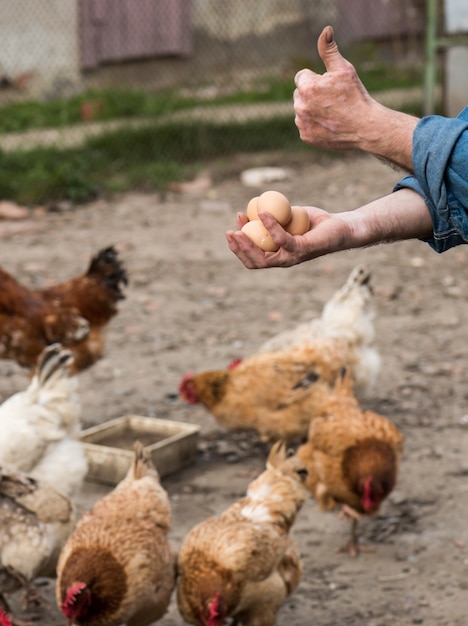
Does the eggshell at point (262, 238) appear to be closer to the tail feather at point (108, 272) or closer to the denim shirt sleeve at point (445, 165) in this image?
the denim shirt sleeve at point (445, 165)

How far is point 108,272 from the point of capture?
610 cm

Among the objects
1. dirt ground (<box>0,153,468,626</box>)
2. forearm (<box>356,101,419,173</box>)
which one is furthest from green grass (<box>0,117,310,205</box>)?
forearm (<box>356,101,419,173</box>)

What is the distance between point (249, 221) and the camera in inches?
110

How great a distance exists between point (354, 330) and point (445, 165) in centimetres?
304

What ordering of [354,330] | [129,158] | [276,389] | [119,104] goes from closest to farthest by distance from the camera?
[276,389]
[354,330]
[129,158]
[119,104]

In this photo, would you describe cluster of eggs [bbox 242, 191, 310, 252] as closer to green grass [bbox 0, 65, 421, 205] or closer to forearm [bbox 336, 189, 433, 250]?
forearm [bbox 336, 189, 433, 250]

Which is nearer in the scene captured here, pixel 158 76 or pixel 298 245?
pixel 298 245

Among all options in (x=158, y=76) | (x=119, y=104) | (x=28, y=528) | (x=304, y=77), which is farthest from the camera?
(x=158, y=76)

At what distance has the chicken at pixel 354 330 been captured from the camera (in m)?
5.48

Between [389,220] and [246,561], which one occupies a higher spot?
[389,220]

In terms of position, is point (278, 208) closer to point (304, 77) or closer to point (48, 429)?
point (304, 77)

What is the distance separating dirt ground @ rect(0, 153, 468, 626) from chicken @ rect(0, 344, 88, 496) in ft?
1.57

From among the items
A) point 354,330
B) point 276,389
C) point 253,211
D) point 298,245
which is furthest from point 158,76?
point 298,245

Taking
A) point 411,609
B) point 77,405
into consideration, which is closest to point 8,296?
point 77,405
